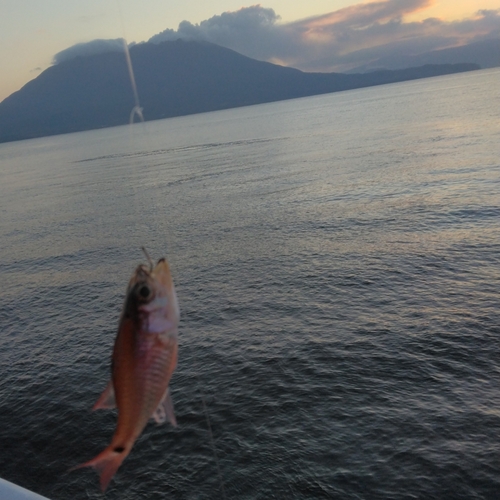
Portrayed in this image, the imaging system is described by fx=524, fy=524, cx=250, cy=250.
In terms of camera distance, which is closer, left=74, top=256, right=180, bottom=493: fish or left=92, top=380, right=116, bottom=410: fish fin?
left=74, top=256, right=180, bottom=493: fish

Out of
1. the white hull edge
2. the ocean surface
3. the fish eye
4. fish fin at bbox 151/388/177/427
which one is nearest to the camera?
the fish eye

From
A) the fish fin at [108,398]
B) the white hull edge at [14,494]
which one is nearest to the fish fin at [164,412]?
the fish fin at [108,398]

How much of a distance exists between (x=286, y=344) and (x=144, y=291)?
2513cm

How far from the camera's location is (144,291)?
3.24 metres

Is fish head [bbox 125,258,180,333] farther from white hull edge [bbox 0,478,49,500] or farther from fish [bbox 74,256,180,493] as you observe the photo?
white hull edge [bbox 0,478,49,500]

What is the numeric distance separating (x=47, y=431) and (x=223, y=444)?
8258 mm

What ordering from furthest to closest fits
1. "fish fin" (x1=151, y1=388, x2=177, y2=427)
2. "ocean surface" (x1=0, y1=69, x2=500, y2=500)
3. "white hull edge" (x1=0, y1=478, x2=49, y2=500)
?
"ocean surface" (x1=0, y1=69, x2=500, y2=500)
"white hull edge" (x1=0, y1=478, x2=49, y2=500)
"fish fin" (x1=151, y1=388, x2=177, y2=427)

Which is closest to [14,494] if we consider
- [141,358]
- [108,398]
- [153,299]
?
[108,398]

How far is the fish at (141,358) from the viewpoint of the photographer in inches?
128

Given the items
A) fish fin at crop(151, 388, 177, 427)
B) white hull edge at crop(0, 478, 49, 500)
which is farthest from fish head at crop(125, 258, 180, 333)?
white hull edge at crop(0, 478, 49, 500)

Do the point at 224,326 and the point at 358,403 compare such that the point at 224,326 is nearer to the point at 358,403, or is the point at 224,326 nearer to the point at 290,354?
the point at 290,354

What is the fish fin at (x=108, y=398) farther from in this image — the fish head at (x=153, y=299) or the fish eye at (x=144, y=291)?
the fish eye at (x=144, y=291)

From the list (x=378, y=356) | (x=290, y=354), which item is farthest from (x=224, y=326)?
(x=378, y=356)

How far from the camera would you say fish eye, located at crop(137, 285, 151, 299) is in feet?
10.6
